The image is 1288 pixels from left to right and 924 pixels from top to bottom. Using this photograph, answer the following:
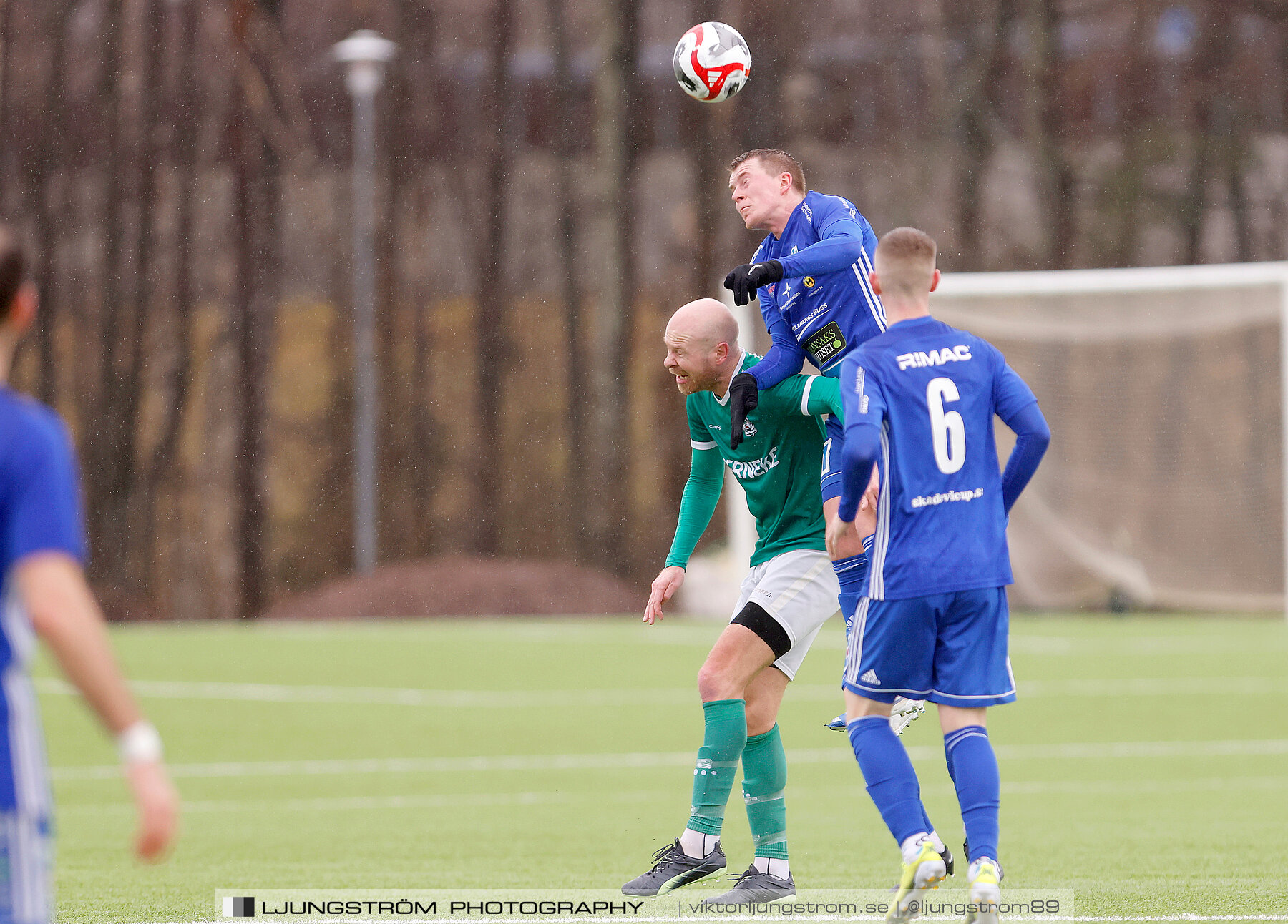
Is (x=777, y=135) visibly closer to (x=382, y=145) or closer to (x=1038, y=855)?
(x=382, y=145)

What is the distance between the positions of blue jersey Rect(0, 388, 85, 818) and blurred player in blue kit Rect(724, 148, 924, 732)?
11.6ft

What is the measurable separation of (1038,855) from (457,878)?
114 inches

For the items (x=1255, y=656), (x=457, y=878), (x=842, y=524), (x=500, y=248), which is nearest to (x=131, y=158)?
(x=500, y=248)

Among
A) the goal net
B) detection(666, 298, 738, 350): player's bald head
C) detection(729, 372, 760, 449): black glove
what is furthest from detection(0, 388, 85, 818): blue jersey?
the goal net

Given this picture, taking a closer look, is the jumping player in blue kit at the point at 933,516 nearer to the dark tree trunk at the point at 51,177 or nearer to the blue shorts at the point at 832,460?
the blue shorts at the point at 832,460

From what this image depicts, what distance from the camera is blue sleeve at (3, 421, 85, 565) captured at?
338 cm

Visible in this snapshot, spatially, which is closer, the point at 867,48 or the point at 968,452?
the point at 968,452

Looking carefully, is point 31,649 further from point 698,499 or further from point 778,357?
point 698,499

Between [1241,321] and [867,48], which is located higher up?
[867,48]

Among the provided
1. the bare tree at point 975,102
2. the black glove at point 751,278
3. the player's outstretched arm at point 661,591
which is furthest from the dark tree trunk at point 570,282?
the black glove at point 751,278

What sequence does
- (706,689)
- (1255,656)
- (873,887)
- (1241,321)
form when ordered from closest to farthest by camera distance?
(706,689)
(873,887)
(1255,656)
(1241,321)

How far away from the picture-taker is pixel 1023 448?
5.76 metres

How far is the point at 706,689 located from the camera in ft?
22.6

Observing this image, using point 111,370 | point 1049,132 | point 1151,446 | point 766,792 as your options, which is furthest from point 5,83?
point 766,792
